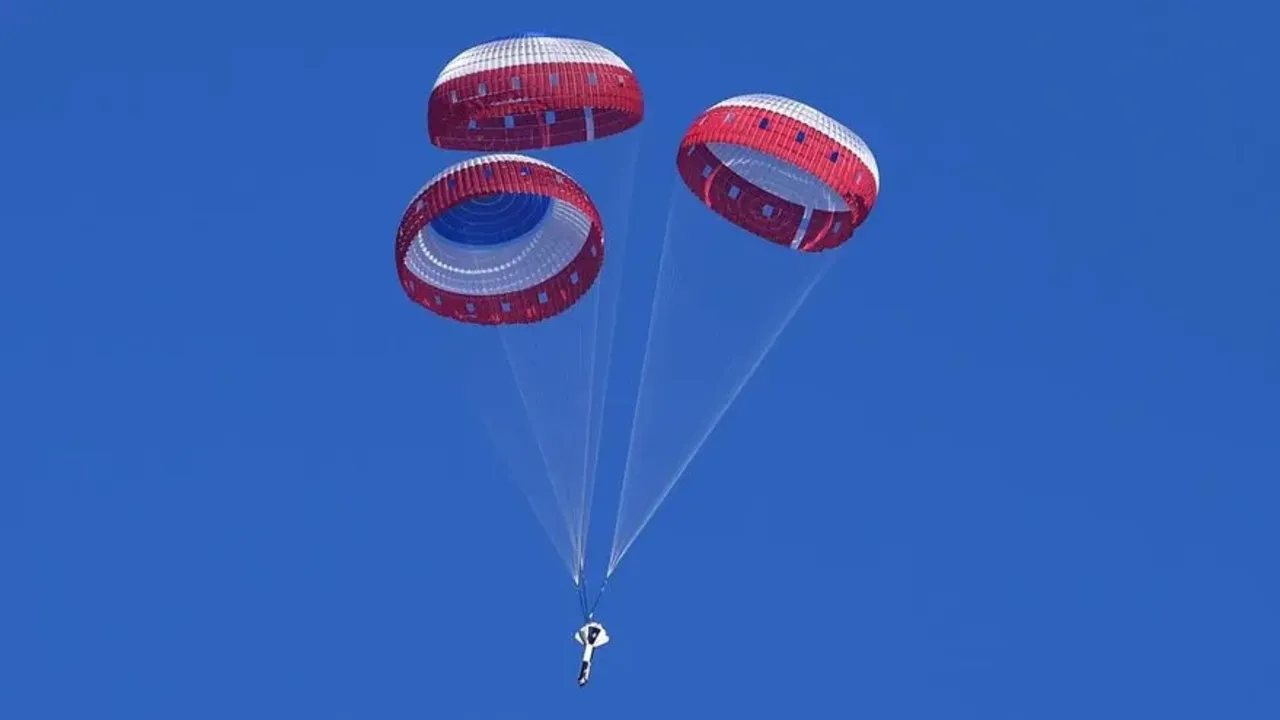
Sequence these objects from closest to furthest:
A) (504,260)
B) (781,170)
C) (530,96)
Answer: (530,96) < (781,170) < (504,260)

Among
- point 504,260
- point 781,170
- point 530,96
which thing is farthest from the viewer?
point 504,260

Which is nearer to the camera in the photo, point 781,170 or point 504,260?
point 781,170

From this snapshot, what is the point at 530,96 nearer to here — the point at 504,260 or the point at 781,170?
the point at 504,260

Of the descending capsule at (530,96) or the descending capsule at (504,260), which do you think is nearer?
the descending capsule at (530,96)

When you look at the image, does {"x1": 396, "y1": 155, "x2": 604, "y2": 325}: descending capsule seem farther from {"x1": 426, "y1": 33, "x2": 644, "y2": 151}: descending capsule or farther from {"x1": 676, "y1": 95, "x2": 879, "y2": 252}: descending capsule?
{"x1": 676, "y1": 95, "x2": 879, "y2": 252}: descending capsule

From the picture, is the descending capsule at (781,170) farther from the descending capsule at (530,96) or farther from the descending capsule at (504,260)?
the descending capsule at (504,260)

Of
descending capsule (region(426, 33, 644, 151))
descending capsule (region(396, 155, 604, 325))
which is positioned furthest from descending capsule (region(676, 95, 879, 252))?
descending capsule (region(396, 155, 604, 325))

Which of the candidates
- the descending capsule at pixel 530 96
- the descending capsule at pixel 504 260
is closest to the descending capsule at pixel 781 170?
the descending capsule at pixel 530 96
